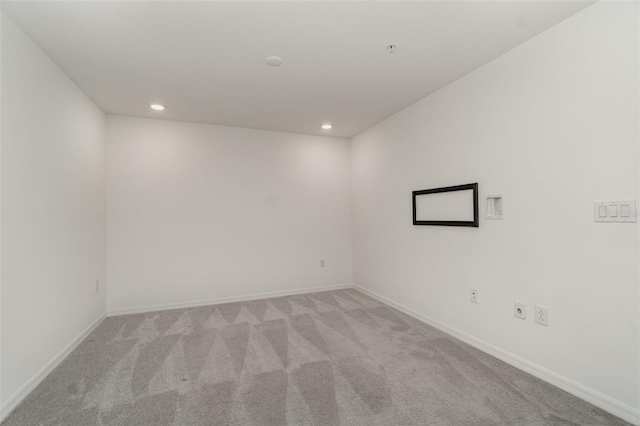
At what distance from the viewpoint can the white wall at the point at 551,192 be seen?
1.69 m

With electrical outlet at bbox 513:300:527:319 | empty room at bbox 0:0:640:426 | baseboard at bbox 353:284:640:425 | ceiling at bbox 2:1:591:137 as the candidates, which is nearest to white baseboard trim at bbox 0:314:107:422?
empty room at bbox 0:0:640:426

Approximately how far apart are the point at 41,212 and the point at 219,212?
2.01 m

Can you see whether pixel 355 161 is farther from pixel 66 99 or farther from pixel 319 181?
pixel 66 99

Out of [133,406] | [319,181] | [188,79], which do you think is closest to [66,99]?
[188,79]

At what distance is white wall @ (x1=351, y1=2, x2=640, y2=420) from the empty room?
1cm

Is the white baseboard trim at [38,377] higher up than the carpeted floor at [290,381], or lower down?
higher up

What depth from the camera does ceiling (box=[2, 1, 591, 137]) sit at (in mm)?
1826

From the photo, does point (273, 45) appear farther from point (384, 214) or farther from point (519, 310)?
point (519, 310)

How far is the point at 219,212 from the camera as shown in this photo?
4.06 metres

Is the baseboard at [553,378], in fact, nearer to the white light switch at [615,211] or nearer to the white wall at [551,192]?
the white wall at [551,192]

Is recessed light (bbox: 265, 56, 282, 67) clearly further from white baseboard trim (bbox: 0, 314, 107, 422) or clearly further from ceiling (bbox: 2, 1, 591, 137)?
white baseboard trim (bbox: 0, 314, 107, 422)

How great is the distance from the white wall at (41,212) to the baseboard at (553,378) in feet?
10.9

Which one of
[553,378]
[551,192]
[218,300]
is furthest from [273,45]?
[218,300]

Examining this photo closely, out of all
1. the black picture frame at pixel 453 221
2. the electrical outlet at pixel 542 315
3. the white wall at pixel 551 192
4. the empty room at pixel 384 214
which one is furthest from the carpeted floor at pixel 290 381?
A: the black picture frame at pixel 453 221
